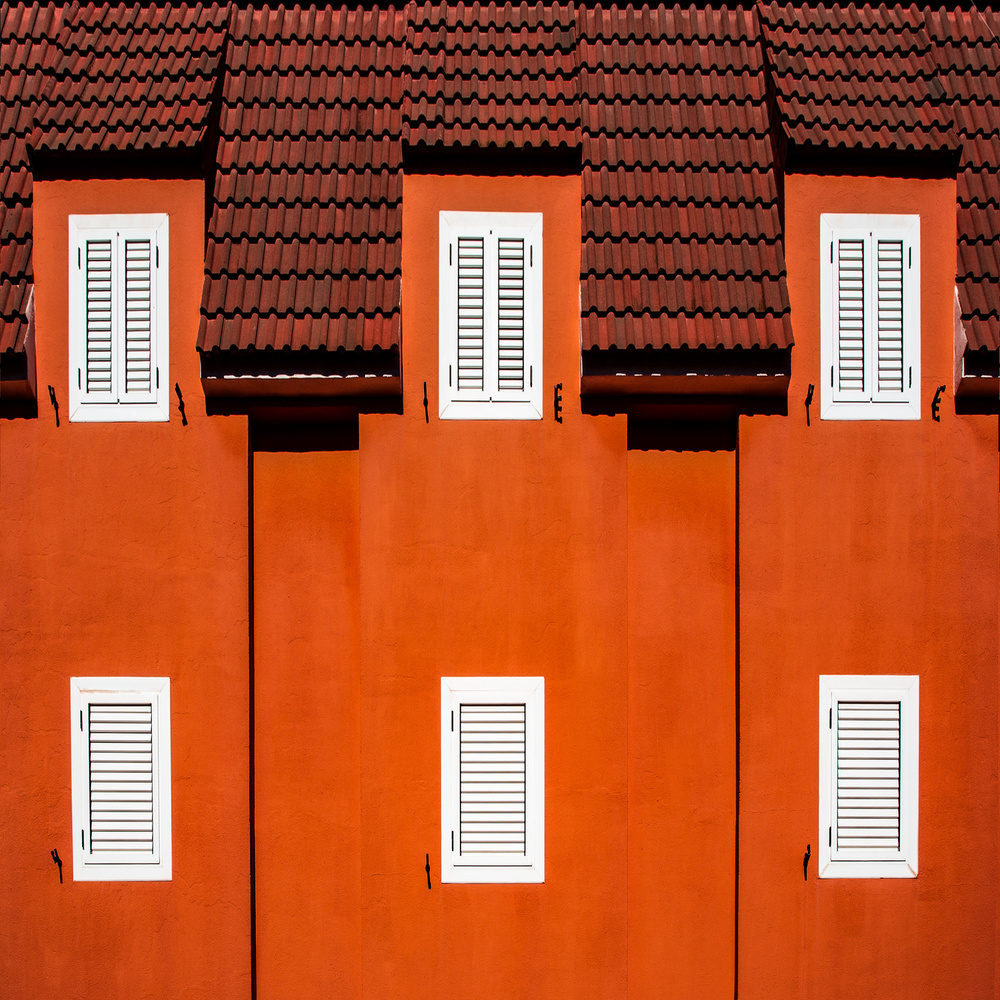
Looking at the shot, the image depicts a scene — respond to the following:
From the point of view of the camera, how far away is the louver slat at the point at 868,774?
20.2ft

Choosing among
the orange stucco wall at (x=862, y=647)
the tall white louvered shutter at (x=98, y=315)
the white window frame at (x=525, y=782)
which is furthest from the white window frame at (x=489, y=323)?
the tall white louvered shutter at (x=98, y=315)

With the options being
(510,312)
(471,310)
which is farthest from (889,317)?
(471,310)

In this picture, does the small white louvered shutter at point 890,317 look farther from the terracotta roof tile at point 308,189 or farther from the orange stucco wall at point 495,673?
the terracotta roof tile at point 308,189

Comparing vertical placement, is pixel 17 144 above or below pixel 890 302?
above

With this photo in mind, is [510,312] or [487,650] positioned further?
[510,312]

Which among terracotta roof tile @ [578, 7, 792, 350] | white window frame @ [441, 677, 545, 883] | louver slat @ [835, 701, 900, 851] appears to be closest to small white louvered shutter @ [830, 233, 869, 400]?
terracotta roof tile @ [578, 7, 792, 350]

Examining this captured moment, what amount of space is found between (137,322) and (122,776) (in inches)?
143

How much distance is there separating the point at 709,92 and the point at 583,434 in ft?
10.2

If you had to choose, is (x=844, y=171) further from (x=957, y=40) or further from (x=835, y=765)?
(x=835, y=765)

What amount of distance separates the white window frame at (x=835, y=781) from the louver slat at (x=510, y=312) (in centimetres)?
346

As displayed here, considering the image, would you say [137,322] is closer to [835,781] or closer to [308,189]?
[308,189]

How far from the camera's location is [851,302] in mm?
6246

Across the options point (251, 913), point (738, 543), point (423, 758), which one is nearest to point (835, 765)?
point (738, 543)

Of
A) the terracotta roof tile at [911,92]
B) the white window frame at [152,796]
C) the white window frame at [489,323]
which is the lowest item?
the white window frame at [152,796]
